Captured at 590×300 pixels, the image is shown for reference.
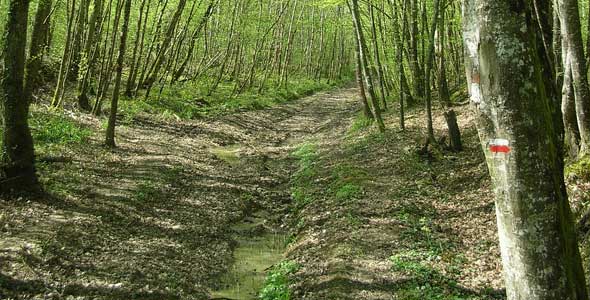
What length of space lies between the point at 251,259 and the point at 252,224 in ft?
7.44

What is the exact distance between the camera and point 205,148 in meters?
20.3

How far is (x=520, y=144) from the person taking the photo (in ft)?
12.2

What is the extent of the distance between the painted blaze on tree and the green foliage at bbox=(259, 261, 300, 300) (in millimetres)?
5020

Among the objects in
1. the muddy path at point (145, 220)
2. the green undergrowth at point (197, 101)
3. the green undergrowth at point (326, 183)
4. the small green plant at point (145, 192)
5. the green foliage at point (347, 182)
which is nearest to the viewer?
the muddy path at point (145, 220)

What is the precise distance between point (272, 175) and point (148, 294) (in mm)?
9640

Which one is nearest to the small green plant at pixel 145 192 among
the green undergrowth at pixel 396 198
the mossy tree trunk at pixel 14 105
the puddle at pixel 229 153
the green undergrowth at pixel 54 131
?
the mossy tree trunk at pixel 14 105

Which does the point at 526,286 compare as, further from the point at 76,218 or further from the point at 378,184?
the point at 378,184

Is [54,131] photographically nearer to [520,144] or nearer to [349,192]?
[349,192]

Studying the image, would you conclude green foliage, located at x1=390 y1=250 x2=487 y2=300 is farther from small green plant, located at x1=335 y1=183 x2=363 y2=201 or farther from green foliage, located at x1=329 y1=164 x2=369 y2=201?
green foliage, located at x1=329 y1=164 x2=369 y2=201

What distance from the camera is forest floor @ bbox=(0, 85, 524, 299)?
26.1 feet

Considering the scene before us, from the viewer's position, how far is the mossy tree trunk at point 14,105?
33.2 ft

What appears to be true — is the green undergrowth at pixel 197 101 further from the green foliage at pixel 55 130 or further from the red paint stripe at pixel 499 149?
the red paint stripe at pixel 499 149

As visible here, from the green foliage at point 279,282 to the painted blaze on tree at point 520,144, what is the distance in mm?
5020

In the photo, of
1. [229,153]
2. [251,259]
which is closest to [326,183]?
[251,259]
